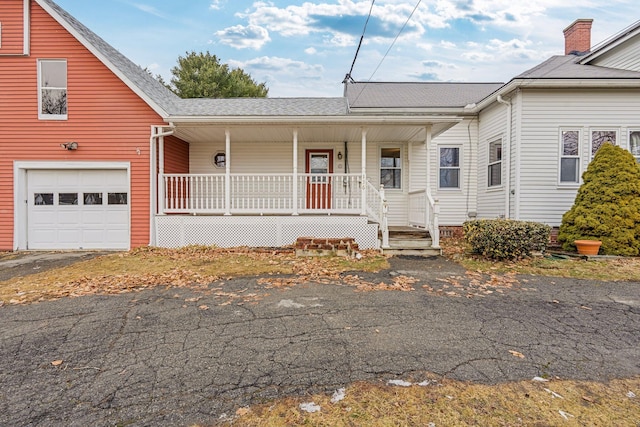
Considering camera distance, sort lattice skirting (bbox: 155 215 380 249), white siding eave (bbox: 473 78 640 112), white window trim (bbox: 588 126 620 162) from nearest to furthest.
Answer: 1. lattice skirting (bbox: 155 215 380 249)
2. white siding eave (bbox: 473 78 640 112)
3. white window trim (bbox: 588 126 620 162)

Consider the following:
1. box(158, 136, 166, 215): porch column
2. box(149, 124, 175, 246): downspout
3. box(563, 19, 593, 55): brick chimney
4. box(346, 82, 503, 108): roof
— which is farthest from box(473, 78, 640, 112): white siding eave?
box(158, 136, 166, 215): porch column

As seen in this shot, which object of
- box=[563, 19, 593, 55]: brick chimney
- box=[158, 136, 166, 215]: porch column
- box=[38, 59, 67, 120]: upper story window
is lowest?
box=[158, 136, 166, 215]: porch column

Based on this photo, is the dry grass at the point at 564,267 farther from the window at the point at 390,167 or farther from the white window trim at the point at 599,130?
the window at the point at 390,167

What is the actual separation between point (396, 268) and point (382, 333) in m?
3.44

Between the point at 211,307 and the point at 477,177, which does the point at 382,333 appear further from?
the point at 477,177

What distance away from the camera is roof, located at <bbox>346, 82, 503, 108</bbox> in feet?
40.5

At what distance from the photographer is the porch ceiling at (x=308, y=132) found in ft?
29.7

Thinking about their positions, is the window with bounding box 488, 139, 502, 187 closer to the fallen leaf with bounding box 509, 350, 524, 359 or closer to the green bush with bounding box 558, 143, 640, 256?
the green bush with bounding box 558, 143, 640, 256

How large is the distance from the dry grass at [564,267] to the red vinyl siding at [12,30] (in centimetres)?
1234

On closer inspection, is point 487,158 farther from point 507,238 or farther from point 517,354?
point 517,354

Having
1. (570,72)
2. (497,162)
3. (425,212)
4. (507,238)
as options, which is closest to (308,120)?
(425,212)

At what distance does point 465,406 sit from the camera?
2318 millimetres

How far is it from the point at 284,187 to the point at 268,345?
232 inches

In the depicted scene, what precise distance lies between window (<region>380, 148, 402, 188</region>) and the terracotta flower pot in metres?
5.03
